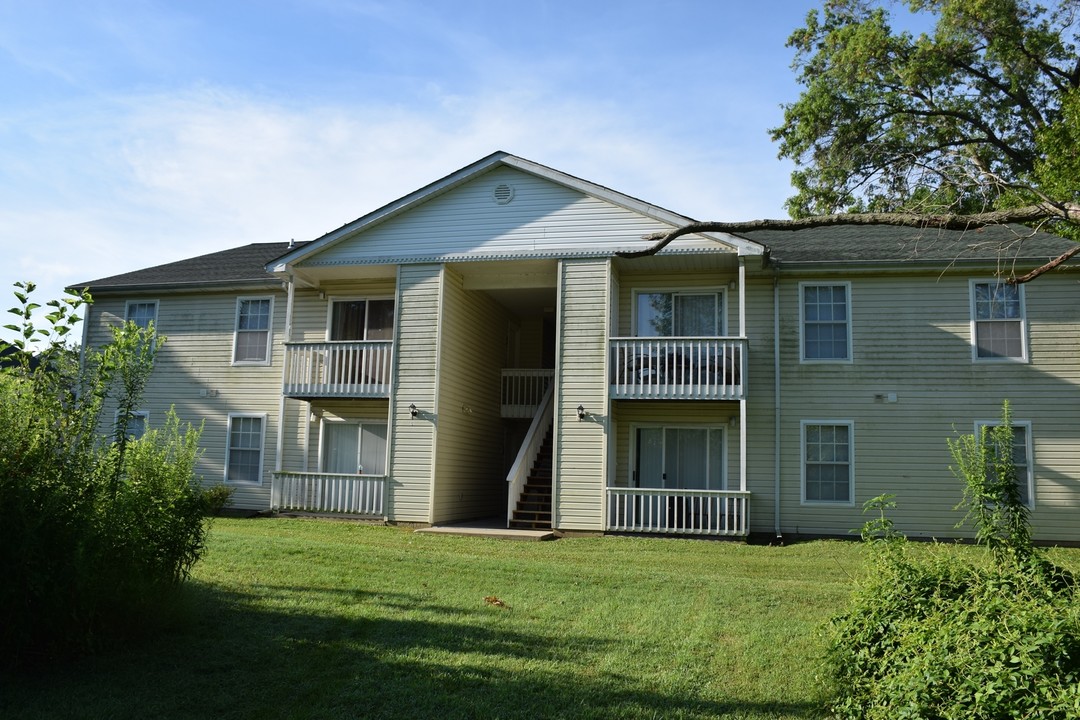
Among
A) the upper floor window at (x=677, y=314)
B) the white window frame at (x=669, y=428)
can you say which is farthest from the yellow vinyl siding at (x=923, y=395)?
the upper floor window at (x=677, y=314)

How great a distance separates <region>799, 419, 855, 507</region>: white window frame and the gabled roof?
11.6 ft

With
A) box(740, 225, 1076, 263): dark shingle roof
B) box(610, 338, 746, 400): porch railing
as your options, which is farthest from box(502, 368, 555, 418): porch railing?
box(740, 225, 1076, 263): dark shingle roof

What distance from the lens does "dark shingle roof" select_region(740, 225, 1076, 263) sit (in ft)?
49.3

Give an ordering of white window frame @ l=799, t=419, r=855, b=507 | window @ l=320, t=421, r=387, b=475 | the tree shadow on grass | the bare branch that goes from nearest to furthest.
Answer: the bare branch < the tree shadow on grass < white window frame @ l=799, t=419, r=855, b=507 < window @ l=320, t=421, r=387, b=475

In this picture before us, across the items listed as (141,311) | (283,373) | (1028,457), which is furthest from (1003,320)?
(141,311)

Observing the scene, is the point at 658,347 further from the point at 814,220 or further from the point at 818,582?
the point at 814,220

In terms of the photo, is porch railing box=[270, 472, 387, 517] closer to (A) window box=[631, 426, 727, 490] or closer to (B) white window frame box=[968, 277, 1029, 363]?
(A) window box=[631, 426, 727, 490]

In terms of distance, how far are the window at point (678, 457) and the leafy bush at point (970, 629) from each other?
10.1m

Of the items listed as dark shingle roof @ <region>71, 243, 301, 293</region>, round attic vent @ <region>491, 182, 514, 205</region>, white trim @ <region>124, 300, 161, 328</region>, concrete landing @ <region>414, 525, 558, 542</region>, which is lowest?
concrete landing @ <region>414, 525, 558, 542</region>

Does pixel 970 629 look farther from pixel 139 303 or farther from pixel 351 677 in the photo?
pixel 139 303

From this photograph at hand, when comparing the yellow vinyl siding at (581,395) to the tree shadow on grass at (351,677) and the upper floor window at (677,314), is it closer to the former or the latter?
the upper floor window at (677,314)

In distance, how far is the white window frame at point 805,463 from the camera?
49.7 feet

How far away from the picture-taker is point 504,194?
16172mm

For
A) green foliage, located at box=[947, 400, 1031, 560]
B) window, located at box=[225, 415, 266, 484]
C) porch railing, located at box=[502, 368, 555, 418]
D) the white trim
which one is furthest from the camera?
porch railing, located at box=[502, 368, 555, 418]
